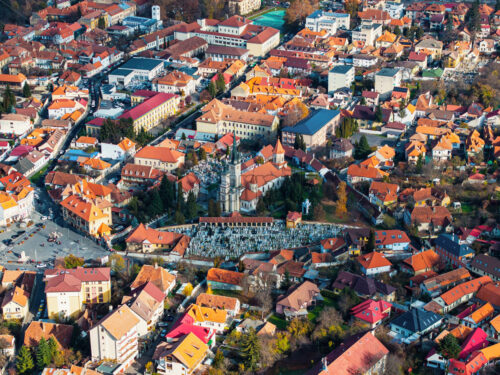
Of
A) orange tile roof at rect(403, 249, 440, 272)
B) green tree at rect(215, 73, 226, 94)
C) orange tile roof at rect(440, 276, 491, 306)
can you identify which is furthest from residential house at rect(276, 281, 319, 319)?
green tree at rect(215, 73, 226, 94)

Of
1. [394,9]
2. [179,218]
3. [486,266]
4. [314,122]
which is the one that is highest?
[394,9]

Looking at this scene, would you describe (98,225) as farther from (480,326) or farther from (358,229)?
(480,326)

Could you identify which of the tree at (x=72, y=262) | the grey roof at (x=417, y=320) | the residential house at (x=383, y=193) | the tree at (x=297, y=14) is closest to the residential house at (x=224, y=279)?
the tree at (x=72, y=262)

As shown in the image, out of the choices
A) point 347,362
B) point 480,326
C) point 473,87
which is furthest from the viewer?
point 473,87

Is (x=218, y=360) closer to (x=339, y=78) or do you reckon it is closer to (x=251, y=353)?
(x=251, y=353)

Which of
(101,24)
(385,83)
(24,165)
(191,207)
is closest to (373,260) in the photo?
(191,207)

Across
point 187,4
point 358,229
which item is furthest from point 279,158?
point 187,4
